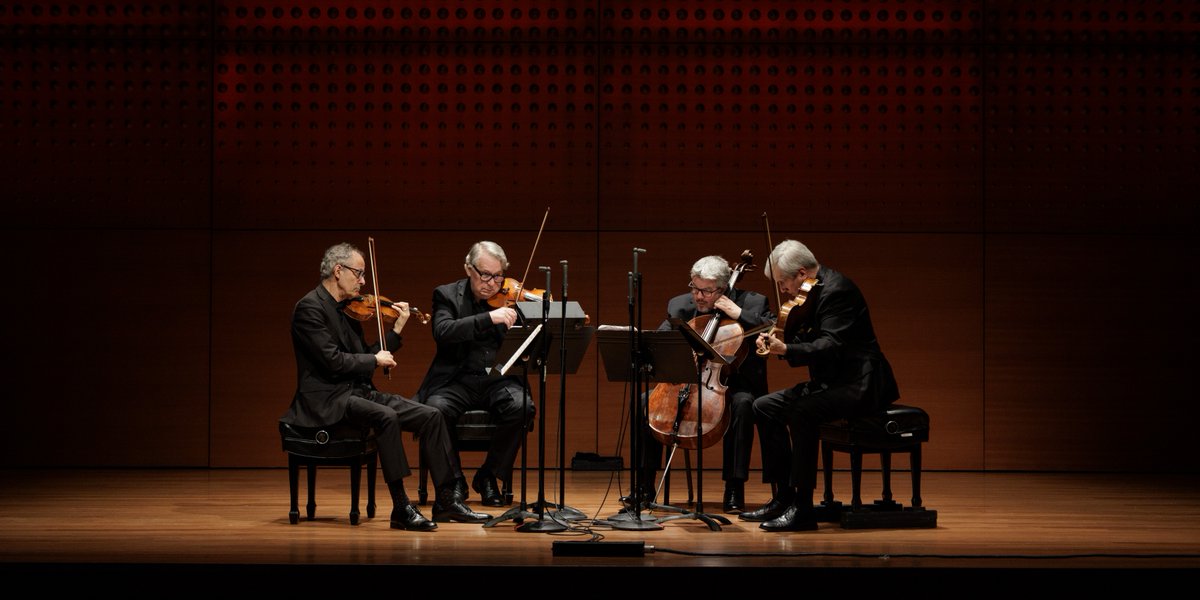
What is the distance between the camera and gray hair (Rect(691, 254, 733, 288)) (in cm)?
482

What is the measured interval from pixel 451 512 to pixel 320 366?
0.78 metres

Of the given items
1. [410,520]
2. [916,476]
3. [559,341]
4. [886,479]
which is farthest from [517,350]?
[916,476]

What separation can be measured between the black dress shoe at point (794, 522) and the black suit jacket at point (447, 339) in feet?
4.86

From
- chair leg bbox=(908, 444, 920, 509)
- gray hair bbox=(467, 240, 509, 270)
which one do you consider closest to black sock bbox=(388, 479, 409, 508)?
gray hair bbox=(467, 240, 509, 270)

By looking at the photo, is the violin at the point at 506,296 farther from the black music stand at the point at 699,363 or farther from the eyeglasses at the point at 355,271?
the black music stand at the point at 699,363

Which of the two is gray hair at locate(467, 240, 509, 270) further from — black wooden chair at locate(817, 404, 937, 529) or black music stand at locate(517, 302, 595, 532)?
black wooden chair at locate(817, 404, 937, 529)

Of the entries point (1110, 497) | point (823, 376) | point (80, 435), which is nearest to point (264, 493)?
point (80, 435)

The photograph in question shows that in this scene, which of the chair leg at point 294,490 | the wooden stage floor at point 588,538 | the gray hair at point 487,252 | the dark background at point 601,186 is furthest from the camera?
the dark background at point 601,186

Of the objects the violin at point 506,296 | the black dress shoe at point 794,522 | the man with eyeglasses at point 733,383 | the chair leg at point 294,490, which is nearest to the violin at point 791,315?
the man with eyeglasses at point 733,383

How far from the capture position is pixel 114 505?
484 centimetres

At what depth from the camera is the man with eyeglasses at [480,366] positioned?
191 inches

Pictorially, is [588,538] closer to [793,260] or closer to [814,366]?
[814,366]

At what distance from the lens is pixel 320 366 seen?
4.43m

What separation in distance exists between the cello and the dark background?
1474mm
